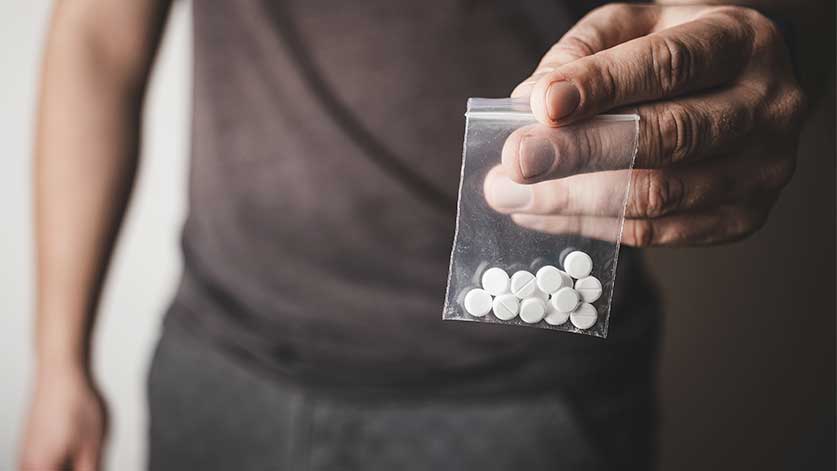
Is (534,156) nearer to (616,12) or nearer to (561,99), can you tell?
(561,99)

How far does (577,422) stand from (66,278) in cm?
60

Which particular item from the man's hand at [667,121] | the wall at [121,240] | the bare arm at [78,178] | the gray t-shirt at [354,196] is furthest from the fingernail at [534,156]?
the wall at [121,240]

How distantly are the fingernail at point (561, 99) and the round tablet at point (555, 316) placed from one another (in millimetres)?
111

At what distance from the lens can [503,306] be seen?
0.37 m

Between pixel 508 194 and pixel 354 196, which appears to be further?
pixel 354 196

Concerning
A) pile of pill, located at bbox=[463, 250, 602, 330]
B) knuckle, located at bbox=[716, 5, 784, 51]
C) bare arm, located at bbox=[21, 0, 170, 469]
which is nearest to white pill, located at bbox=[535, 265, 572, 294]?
pile of pill, located at bbox=[463, 250, 602, 330]

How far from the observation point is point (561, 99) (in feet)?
1.08

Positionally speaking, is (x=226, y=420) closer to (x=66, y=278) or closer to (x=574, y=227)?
(x=66, y=278)

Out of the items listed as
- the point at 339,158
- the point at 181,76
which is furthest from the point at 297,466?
the point at 181,76

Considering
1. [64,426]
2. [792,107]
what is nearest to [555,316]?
[792,107]

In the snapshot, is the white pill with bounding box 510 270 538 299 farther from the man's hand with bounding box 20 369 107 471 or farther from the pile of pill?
the man's hand with bounding box 20 369 107 471

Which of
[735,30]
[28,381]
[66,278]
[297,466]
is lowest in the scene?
[28,381]

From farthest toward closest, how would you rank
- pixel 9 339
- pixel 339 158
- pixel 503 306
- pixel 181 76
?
pixel 9 339
pixel 181 76
pixel 339 158
pixel 503 306

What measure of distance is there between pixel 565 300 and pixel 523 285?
0.08 feet
